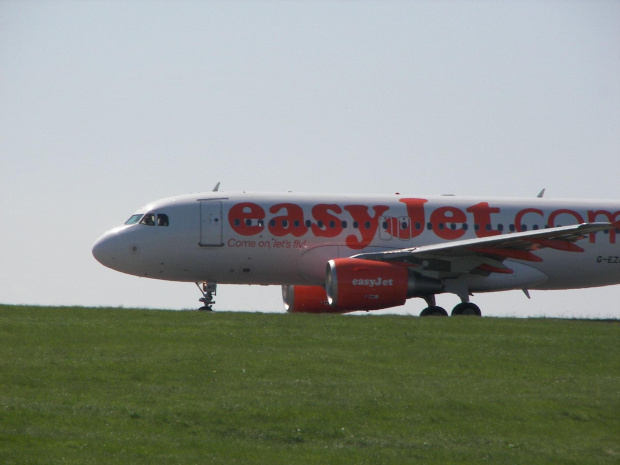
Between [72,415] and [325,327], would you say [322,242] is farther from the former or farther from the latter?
[72,415]

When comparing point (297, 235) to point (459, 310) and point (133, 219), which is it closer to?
point (133, 219)

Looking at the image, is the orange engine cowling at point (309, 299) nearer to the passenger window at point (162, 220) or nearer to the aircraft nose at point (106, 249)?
the passenger window at point (162, 220)

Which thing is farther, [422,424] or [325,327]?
[325,327]

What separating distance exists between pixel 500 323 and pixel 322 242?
22.9 feet

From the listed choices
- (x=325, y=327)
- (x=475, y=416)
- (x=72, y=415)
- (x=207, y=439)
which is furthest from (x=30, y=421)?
(x=325, y=327)

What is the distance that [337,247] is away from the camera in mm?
27703

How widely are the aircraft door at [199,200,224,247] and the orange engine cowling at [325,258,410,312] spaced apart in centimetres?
334

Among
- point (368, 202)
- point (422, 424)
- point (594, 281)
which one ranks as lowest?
point (422, 424)

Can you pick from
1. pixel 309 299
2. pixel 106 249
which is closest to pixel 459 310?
pixel 309 299

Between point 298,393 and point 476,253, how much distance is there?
43.2ft

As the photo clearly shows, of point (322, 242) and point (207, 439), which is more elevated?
point (322, 242)

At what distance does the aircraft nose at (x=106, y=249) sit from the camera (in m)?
26.9

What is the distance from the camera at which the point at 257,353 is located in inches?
682

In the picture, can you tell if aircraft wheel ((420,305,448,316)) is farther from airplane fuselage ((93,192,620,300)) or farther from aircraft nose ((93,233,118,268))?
aircraft nose ((93,233,118,268))
